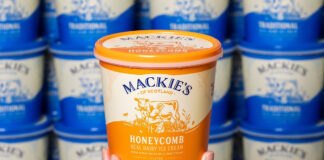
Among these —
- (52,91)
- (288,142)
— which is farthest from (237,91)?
(52,91)

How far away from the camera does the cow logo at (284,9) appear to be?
1.94 m

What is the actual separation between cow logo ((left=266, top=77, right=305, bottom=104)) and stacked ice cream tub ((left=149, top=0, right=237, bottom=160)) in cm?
18

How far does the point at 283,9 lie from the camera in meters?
1.95

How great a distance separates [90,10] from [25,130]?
0.54m

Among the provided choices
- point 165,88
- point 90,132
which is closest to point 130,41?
point 165,88

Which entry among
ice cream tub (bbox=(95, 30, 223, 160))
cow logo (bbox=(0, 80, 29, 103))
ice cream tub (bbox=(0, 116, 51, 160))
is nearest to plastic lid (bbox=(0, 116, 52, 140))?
ice cream tub (bbox=(0, 116, 51, 160))

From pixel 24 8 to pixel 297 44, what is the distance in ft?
3.37

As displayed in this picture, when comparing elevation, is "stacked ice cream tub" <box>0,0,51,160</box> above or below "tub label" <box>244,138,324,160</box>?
above

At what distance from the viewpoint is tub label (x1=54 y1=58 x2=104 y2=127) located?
200cm

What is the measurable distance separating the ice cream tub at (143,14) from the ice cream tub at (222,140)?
0.53 metres

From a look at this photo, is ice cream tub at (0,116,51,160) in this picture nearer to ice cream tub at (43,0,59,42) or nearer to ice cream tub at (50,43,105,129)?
ice cream tub at (50,43,105,129)

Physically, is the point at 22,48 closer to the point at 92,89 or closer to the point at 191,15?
the point at 92,89

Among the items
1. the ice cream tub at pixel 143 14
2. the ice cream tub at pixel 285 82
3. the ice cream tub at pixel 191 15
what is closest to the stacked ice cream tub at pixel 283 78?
the ice cream tub at pixel 285 82

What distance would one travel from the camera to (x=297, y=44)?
6.52ft
